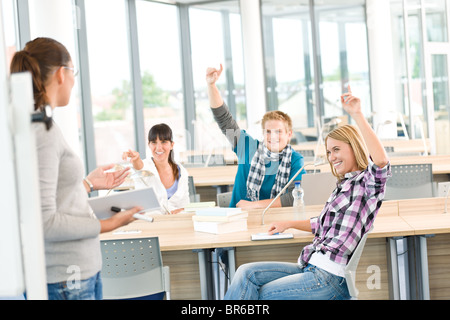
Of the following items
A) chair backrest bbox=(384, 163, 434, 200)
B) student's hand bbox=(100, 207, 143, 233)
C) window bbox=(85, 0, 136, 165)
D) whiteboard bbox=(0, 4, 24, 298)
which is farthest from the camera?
window bbox=(85, 0, 136, 165)

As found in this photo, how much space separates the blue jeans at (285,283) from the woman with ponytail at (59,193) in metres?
1.00

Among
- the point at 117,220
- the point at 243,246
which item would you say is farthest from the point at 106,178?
the point at 243,246

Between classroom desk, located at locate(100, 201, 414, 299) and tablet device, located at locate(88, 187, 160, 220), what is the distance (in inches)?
46.2

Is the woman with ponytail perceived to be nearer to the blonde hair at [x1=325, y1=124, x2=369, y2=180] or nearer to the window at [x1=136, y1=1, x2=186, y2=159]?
A: the blonde hair at [x1=325, y1=124, x2=369, y2=180]

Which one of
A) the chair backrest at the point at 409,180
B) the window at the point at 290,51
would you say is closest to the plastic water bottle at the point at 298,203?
the chair backrest at the point at 409,180

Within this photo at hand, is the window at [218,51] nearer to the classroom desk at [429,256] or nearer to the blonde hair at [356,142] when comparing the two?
the classroom desk at [429,256]

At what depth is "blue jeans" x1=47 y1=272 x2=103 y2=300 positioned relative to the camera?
4.96ft

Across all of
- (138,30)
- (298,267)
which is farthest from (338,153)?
(138,30)

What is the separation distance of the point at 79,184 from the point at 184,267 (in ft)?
5.71

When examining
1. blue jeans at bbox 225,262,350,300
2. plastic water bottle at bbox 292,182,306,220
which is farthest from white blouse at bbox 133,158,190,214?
blue jeans at bbox 225,262,350,300

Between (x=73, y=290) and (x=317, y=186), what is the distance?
2.24 m

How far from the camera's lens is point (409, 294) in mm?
3275

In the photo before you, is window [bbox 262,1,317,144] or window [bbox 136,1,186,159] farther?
window [bbox 262,1,317,144]

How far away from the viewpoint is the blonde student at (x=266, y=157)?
11.5ft
